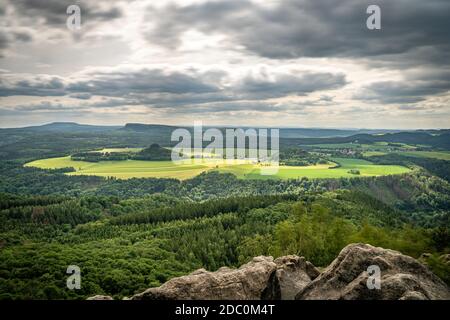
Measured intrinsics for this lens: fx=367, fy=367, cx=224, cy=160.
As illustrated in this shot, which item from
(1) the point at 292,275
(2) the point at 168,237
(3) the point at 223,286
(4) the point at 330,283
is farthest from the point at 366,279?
(2) the point at 168,237

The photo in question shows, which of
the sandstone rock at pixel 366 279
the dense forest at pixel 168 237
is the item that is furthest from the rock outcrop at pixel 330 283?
the dense forest at pixel 168 237

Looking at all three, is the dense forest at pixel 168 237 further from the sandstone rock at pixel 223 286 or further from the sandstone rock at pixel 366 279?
the sandstone rock at pixel 223 286

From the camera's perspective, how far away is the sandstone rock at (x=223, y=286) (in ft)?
69.1

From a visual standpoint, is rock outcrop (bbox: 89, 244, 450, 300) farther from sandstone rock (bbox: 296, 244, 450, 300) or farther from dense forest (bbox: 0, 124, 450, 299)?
dense forest (bbox: 0, 124, 450, 299)

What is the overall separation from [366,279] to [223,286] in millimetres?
8247

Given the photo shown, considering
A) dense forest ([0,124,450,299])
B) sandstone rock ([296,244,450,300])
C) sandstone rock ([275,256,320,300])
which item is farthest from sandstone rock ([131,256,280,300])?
dense forest ([0,124,450,299])

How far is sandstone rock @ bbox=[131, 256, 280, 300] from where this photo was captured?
21047 mm

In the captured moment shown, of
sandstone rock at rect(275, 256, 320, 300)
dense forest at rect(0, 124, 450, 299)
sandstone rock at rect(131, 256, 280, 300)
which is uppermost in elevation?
sandstone rock at rect(131, 256, 280, 300)

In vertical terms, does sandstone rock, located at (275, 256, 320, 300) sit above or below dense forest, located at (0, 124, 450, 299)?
above

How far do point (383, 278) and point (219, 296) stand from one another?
9.59m

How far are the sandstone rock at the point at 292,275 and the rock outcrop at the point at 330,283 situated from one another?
8cm

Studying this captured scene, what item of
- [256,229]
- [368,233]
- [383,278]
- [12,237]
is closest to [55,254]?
[12,237]

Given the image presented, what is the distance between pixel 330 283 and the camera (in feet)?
76.0

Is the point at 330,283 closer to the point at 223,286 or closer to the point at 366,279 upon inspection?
the point at 366,279
